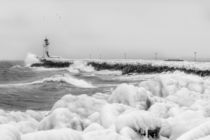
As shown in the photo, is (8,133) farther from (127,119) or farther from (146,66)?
(146,66)

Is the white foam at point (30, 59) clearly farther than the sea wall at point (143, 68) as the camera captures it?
Yes

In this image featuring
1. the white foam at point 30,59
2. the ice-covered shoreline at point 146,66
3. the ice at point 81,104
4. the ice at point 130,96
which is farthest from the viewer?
the white foam at point 30,59

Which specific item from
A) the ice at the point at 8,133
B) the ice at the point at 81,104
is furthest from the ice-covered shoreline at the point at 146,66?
the ice at the point at 8,133

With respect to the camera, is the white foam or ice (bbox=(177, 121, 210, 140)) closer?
ice (bbox=(177, 121, 210, 140))

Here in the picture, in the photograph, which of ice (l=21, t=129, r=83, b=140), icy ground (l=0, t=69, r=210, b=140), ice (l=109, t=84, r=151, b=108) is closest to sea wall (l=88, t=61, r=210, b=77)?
icy ground (l=0, t=69, r=210, b=140)

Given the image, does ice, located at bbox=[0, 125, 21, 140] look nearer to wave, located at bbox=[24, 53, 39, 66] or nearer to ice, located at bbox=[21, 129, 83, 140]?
ice, located at bbox=[21, 129, 83, 140]

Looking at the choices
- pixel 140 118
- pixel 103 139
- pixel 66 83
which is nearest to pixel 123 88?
pixel 140 118

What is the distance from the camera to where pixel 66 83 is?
41906 mm

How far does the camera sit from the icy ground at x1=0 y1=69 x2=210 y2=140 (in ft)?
28.7

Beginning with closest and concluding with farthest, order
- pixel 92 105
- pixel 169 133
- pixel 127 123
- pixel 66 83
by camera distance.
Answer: pixel 127 123
pixel 169 133
pixel 92 105
pixel 66 83

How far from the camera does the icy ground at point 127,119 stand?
344 inches

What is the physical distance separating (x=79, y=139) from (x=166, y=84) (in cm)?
1318

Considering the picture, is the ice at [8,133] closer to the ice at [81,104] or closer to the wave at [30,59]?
the ice at [81,104]

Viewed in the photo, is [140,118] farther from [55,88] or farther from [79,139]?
[55,88]
